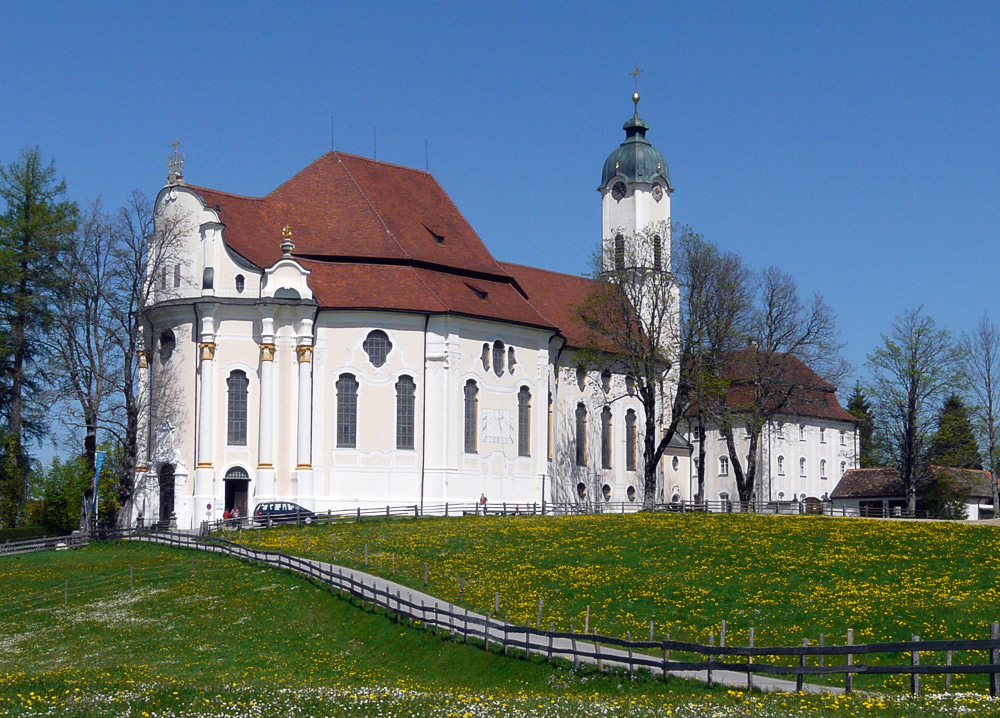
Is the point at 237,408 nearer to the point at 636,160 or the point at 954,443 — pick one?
the point at 636,160

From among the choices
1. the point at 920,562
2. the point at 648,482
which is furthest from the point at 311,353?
the point at 920,562

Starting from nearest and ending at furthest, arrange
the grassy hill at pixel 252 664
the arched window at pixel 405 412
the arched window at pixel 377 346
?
the grassy hill at pixel 252 664, the arched window at pixel 405 412, the arched window at pixel 377 346

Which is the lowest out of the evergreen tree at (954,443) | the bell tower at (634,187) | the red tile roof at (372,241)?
the evergreen tree at (954,443)

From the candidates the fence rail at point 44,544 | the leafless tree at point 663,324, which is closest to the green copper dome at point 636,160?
the leafless tree at point 663,324

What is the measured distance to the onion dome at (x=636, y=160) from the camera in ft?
270

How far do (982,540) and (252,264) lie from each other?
34060 mm

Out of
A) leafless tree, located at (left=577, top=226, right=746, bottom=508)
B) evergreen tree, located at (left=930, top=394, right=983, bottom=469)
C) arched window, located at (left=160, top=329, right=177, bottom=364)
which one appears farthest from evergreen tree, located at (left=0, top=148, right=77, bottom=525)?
evergreen tree, located at (left=930, top=394, right=983, bottom=469)

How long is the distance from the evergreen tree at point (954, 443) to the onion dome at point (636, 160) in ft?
74.6

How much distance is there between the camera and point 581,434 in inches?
2827

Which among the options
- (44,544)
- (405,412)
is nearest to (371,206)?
(405,412)

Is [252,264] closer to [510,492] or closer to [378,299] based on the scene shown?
[378,299]

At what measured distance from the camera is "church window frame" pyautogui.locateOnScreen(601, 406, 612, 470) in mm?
72938

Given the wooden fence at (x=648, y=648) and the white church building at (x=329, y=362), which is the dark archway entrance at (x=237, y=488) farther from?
the wooden fence at (x=648, y=648)

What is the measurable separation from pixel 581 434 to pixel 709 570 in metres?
34.8
